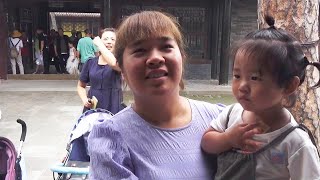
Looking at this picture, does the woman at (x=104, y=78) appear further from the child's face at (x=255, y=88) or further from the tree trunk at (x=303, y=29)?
the child's face at (x=255, y=88)

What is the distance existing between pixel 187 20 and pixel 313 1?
385 inches

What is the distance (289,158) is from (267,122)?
0.49 ft

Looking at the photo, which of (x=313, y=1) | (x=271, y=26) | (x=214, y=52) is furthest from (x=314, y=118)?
(x=214, y=52)

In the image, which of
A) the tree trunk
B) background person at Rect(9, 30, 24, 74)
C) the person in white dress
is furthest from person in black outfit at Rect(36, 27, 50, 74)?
the tree trunk

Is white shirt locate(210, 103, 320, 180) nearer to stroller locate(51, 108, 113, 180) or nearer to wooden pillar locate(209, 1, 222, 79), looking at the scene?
stroller locate(51, 108, 113, 180)

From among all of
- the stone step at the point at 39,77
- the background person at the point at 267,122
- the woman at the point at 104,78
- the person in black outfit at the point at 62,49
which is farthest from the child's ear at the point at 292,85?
the person in black outfit at the point at 62,49

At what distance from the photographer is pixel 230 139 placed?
1350 mm

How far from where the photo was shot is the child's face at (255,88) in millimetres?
1282

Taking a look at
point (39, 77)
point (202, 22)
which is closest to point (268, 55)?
point (202, 22)

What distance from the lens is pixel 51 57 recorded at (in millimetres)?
14727

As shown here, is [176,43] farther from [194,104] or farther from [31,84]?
[31,84]

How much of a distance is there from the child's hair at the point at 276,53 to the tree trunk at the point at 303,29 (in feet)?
4.25

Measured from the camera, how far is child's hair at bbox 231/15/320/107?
1.28 metres

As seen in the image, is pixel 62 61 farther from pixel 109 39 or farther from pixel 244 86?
pixel 244 86
